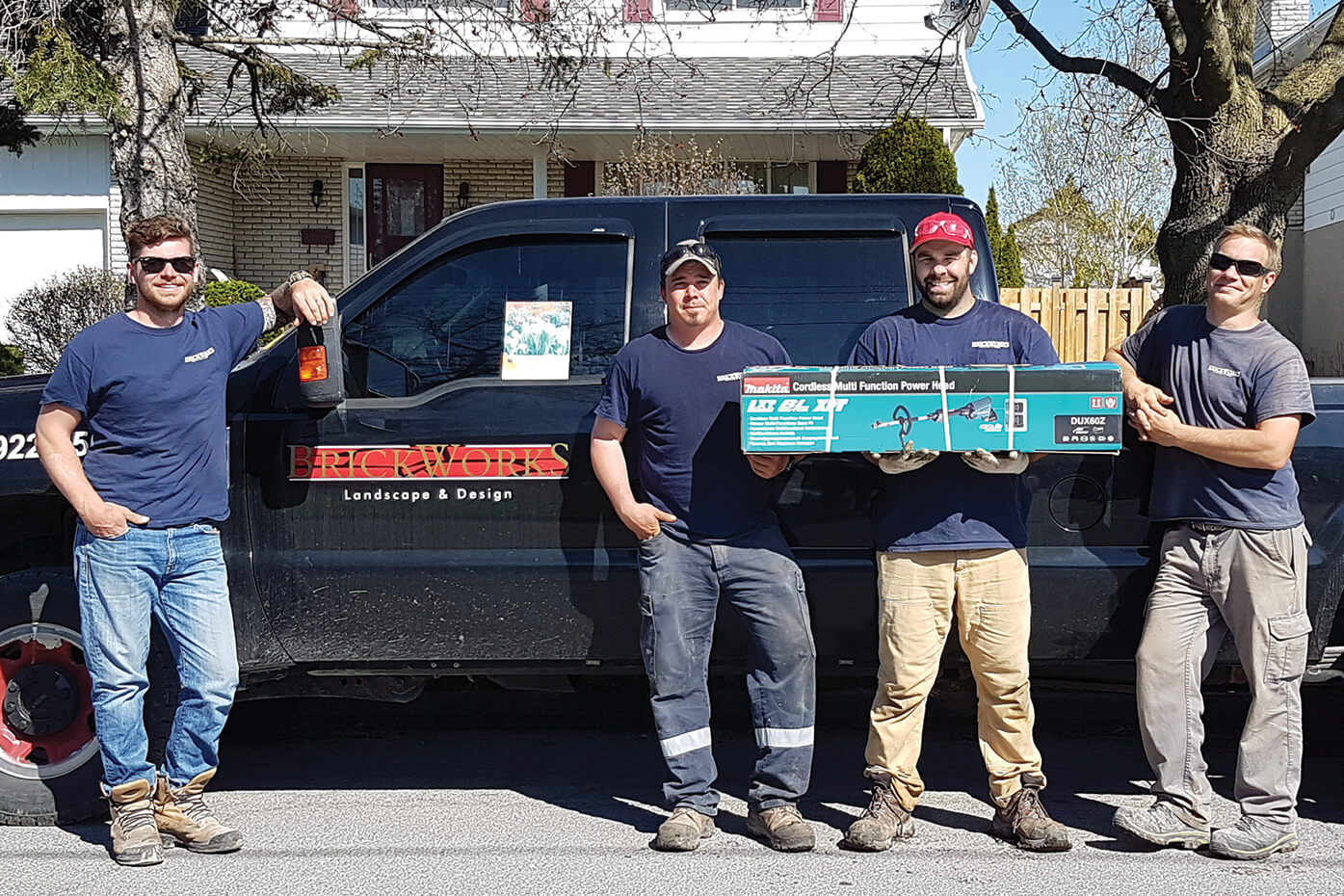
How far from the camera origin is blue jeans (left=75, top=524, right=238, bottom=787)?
13.2 feet

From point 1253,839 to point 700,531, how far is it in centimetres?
196

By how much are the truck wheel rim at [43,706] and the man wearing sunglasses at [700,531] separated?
6.41 feet

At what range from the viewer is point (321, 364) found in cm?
412

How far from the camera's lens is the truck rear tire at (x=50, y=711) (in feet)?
14.3

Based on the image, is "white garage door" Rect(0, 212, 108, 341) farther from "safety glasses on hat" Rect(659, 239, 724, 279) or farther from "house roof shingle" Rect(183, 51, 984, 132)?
"safety glasses on hat" Rect(659, 239, 724, 279)

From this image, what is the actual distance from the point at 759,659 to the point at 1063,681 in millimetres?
1245

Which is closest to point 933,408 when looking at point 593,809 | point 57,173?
point 593,809

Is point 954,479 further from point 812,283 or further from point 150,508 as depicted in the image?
point 150,508

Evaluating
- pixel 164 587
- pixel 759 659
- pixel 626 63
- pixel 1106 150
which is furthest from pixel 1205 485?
pixel 1106 150

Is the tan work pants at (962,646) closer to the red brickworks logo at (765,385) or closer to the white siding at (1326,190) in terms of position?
the red brickworks logo at (765,385)

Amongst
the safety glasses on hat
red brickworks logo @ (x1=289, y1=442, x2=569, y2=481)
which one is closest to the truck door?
red brickworks logo @ (x1=289, y1=442, x2=569, y2=481)

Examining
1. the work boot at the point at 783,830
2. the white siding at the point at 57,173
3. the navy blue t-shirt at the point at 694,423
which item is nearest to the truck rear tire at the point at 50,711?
the navy blue t-shirt at the point at 694,423

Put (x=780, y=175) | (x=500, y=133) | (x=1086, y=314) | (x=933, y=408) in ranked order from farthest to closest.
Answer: (x=780, y=175) < (x=500, y=133) < (x=1086, y=314) < (x=933, y=408)

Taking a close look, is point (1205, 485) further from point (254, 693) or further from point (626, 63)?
point (626, 63)
